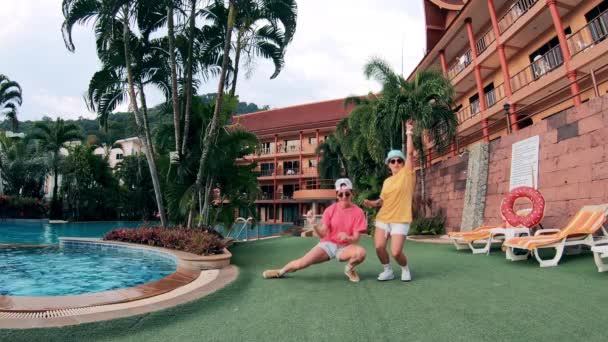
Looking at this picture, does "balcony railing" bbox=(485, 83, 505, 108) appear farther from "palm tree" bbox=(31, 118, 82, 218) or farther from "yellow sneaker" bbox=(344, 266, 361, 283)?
"palm tree" bbox=(31, 118, 82, 218)

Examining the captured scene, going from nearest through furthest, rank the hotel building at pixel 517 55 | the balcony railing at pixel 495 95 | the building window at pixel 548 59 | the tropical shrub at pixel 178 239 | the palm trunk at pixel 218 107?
the tropical shrub at pixel 178 239
the palm trunk at pixel 218 107
the hotel building at pixel 517 55
the building window at pixel 548 59
the balcony railing at pixel 495 95

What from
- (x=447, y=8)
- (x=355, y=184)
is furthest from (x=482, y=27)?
(x=355, y=184)

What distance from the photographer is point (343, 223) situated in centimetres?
416

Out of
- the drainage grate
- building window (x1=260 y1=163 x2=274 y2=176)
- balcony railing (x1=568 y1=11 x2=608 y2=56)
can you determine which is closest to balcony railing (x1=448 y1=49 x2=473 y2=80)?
balcony railing (x1=568 y1=11 x2=608 y2=56)

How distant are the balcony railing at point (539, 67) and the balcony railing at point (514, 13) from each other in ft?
6.02

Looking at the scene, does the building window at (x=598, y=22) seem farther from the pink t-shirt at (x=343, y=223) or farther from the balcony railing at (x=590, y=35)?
the pink t-shirt at (x=343, y=223)

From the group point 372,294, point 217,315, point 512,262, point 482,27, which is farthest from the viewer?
point 482,27

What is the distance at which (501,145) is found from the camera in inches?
398

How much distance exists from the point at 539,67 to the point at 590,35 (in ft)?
6.48

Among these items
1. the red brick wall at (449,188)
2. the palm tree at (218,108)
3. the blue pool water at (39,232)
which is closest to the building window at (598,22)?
the red brick wall at (449,188)

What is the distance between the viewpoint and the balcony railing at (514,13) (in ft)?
45.2

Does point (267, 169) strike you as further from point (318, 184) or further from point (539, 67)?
point (539, 67)

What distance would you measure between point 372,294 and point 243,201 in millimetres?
7053

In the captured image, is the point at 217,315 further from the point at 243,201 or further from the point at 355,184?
the point at 355,184
